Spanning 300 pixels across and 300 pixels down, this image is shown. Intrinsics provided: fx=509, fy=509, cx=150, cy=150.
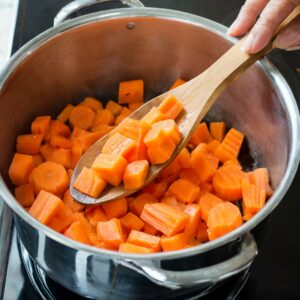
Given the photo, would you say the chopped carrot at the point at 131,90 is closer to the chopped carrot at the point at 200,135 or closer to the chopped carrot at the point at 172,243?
the chopped carrot at the point at 200,135

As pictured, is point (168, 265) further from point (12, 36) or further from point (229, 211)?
Answer: point (12, 36)

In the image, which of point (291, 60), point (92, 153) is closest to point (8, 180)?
point (92, 153)

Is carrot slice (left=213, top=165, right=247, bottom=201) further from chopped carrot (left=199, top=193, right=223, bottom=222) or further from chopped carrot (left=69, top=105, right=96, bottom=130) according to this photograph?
chopped carrot (left=69, top=105, right=96, bottom=130)

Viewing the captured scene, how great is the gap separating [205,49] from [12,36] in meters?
0.67

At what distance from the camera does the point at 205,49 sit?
4.94 feet

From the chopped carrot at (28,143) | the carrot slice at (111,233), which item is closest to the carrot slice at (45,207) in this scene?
the carrot slice at (111,233)

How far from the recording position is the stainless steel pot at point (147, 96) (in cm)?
98

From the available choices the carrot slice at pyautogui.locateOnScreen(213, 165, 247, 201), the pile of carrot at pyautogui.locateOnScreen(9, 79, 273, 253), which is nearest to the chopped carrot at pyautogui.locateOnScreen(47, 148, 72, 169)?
the pile of carrot at pyautogui.locateOnScreen(9, 79, 273, 253)

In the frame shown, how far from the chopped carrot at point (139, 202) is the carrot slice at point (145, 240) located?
4.6 inches

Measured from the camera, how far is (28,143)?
1.48 meters

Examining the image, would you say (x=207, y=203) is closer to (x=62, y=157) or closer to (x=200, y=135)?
(x=200, y=135)

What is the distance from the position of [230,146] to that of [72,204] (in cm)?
50

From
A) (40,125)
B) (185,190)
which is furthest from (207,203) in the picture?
(40,125)

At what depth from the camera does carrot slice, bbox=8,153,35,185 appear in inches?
55.4
